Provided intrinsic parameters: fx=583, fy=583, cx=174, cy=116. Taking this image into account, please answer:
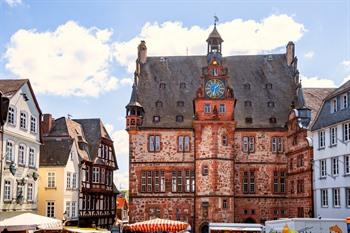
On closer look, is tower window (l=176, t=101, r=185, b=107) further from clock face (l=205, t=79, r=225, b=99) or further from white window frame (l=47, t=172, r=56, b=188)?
white window frame (l=47, t=172, r=56, b=188)

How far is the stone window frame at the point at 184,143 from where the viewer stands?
188 feet

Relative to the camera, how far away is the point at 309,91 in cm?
5888

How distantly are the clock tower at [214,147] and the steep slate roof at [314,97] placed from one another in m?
7.45

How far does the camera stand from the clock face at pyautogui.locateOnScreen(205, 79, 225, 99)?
2217 inches

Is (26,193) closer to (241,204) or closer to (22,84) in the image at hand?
(22,84)

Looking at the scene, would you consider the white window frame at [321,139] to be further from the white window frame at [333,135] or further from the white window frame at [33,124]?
the white window frame at [33,124]

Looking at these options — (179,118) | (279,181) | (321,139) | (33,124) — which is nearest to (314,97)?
(279,181)

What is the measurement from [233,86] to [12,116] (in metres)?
27.4

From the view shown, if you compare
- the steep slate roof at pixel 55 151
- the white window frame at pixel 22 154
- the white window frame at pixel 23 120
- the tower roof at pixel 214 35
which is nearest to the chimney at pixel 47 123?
the steep slate roof at pixel 55 151

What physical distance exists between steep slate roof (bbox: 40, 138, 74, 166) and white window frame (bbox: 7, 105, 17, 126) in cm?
1092

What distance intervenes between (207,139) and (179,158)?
Result: 3596 mm

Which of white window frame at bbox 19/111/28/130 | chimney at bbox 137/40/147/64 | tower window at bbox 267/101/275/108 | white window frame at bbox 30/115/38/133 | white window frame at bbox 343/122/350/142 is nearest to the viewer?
white window frame at bbox 343/122/350/142

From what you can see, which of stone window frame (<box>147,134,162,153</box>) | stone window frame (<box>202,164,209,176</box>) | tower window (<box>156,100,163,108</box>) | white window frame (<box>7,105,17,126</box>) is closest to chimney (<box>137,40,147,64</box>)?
tower window (<box>156,100,163,108</box>)

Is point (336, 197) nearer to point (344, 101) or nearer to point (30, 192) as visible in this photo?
point (344, 101)
